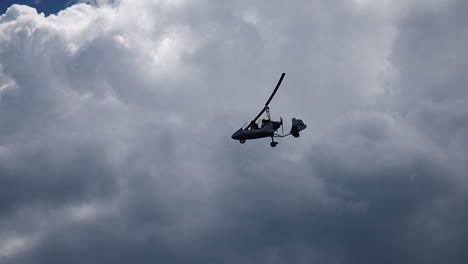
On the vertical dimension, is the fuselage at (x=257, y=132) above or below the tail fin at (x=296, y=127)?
below

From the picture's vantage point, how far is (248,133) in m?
57.2

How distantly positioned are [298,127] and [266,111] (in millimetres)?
7098

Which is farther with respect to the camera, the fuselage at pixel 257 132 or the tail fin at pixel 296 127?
the tail fin at pixel 296 127

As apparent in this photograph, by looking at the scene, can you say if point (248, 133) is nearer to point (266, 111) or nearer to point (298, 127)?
point (266, 111)

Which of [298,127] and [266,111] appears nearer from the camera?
[266,111]

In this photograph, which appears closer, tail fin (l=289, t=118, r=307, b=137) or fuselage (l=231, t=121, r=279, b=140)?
fuselage (l=231, t=121, r=279, b=140)

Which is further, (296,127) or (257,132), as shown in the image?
(296,127)

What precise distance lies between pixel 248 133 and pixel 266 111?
13.3ft

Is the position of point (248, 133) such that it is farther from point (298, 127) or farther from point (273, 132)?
point (298, 127)

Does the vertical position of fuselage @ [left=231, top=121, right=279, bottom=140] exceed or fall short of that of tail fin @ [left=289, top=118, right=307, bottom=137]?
it falls short

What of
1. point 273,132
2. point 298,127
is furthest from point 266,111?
point 298,127

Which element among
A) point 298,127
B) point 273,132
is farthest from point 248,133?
point 298,127

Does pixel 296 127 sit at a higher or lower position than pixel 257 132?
higher
